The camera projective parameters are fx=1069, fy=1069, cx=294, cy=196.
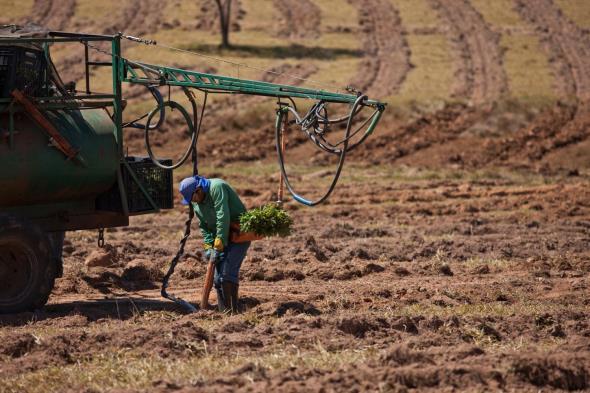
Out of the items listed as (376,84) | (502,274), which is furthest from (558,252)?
(376,84)

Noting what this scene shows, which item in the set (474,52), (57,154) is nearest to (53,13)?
(474,52)

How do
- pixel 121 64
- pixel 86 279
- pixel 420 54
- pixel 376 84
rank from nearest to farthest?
1. pixel 121 64
2. pixel 86 279
3. pixel 376 84
4. pixel 420 54

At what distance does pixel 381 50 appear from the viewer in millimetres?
45156

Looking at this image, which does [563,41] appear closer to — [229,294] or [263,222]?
[263,222]

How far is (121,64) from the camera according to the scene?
464 inches

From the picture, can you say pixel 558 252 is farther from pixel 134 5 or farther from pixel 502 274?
pixel 134 5

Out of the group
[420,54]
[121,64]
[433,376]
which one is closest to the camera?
[433,376]

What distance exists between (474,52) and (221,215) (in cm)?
3527

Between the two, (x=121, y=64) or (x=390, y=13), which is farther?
(x=390, y=13)

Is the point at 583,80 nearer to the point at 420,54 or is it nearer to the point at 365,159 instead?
the point at 420,54

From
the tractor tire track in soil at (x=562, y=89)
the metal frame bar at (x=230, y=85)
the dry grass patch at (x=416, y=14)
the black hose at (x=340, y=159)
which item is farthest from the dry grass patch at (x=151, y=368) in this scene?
the dry grass patch at (x=416, y=14)

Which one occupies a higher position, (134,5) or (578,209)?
(134,5)

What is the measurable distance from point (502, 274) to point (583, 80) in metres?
28.1

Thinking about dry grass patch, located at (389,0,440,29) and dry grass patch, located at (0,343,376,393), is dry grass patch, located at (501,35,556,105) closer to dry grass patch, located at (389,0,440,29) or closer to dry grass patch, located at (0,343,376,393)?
dry grass patch, located at (389,0,440,29)
